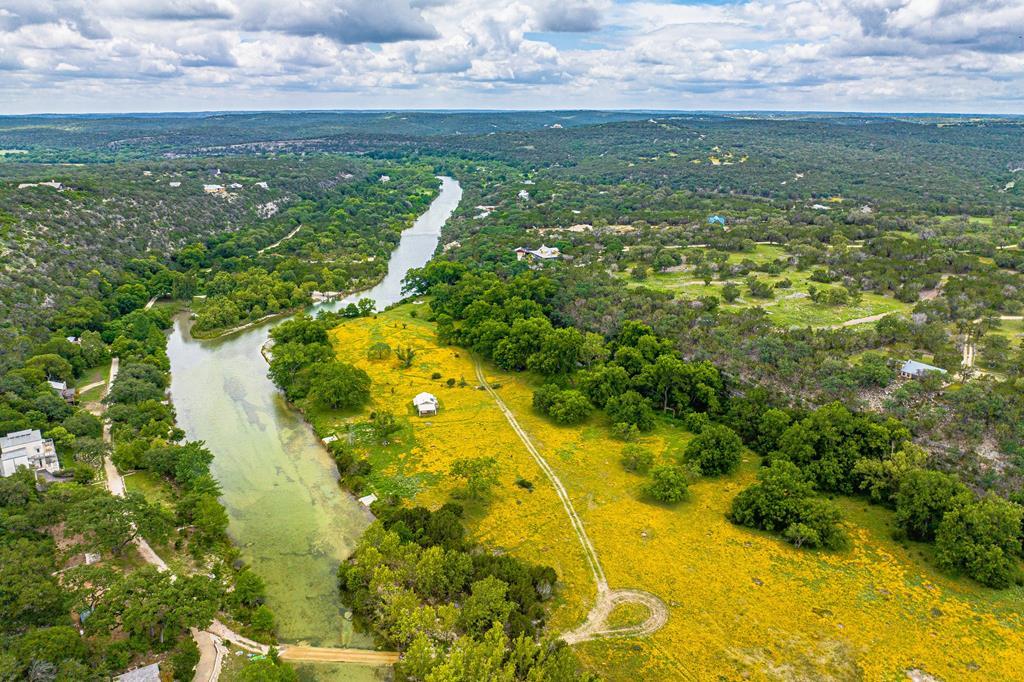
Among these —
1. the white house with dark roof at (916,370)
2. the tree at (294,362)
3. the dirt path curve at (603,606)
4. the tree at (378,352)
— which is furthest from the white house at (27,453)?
the white house with dark roof at (916,370)

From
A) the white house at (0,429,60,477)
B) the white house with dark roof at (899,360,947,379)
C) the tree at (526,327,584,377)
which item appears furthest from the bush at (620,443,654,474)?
the white house at (0,429,60,477)

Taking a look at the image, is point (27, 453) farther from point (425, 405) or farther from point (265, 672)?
point (425, 405)

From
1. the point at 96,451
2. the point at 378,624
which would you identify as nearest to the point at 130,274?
the point at 96,451

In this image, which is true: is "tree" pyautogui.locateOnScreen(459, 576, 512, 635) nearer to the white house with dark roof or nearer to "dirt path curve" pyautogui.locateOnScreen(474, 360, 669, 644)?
"dirt path curve" pyautogui.locateOnScreen(474, 360, 669, 644)

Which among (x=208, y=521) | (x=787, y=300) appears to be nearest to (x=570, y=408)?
(x=208, y=521)

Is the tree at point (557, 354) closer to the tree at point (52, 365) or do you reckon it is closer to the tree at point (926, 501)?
the tree at point (926, 501)

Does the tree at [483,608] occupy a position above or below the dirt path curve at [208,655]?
above
